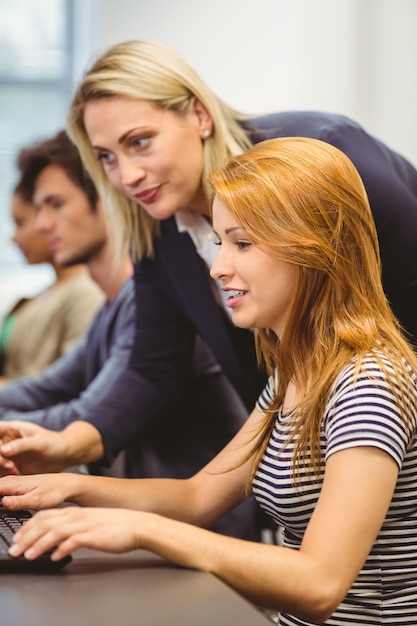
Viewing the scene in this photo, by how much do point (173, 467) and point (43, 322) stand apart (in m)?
1.22

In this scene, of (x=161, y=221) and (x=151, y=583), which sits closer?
(x=151, y=583)

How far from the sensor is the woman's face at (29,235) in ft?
10.7

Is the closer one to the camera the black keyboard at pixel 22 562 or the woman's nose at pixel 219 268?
the black keyboard at pixel 22 562

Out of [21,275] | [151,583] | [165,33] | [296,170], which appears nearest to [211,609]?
[151,583]

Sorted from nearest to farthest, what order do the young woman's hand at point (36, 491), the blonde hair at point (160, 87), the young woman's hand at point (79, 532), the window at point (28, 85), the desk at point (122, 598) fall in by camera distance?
the desk at point (122, 598) < the young woman's hand at point (79, 532) < the young woman's hand at point (36, 491) < the blonde hair at point (160, 87) < the window at point (28, 85)

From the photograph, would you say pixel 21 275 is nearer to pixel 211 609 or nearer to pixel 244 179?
pixel 244 179

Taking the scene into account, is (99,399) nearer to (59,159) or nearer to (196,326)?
(196,326)

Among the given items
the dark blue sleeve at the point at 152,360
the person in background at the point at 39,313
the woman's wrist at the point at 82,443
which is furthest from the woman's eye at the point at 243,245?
the person in background at the point at 39,313

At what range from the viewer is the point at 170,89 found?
5.27 ft

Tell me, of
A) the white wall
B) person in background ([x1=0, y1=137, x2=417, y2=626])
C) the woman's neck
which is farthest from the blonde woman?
the white wall

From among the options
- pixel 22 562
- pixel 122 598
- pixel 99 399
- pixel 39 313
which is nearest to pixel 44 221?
pixel 39 313

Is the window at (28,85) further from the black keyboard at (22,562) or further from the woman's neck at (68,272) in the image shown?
the black keyboard at (22,562)

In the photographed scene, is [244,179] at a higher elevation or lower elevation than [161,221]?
higher

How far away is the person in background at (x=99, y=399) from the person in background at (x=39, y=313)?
0.27 m
